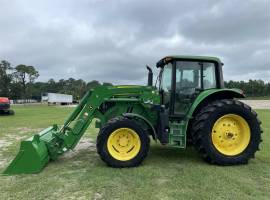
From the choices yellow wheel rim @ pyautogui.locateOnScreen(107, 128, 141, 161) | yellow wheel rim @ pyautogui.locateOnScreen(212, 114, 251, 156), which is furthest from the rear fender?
yellow wheel rim @ pyautogui.locateOnScreen(107, 128, 141, 161)

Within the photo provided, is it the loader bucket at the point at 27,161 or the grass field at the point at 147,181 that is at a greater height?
the loader bucket at the point at 27,161

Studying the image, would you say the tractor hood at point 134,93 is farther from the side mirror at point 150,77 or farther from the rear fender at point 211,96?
the rear fender at point 211,96

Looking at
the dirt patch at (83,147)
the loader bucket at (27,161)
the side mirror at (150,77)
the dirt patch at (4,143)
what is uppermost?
the side mirror at (150,77)

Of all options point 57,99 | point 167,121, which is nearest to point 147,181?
point 167,121

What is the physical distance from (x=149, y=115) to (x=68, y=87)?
381 ft

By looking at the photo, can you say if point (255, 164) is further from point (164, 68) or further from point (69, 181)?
point (69, 181)

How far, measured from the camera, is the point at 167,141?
7055 millimetres

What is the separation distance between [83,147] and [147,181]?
4.11m

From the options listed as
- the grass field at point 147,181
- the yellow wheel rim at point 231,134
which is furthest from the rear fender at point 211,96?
the grass field at point 147,181

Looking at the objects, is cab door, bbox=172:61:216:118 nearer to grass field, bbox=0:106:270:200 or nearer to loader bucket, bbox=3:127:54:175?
grass field, bbox=0:106:270:200

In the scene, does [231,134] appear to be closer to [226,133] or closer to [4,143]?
[226,133]

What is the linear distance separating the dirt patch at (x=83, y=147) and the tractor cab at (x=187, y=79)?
8.99 feet

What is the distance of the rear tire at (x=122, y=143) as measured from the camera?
6684 millimetres

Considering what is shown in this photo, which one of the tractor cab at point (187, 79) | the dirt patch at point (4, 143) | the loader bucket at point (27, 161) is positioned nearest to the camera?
the loader bucket at point (27, 161)
